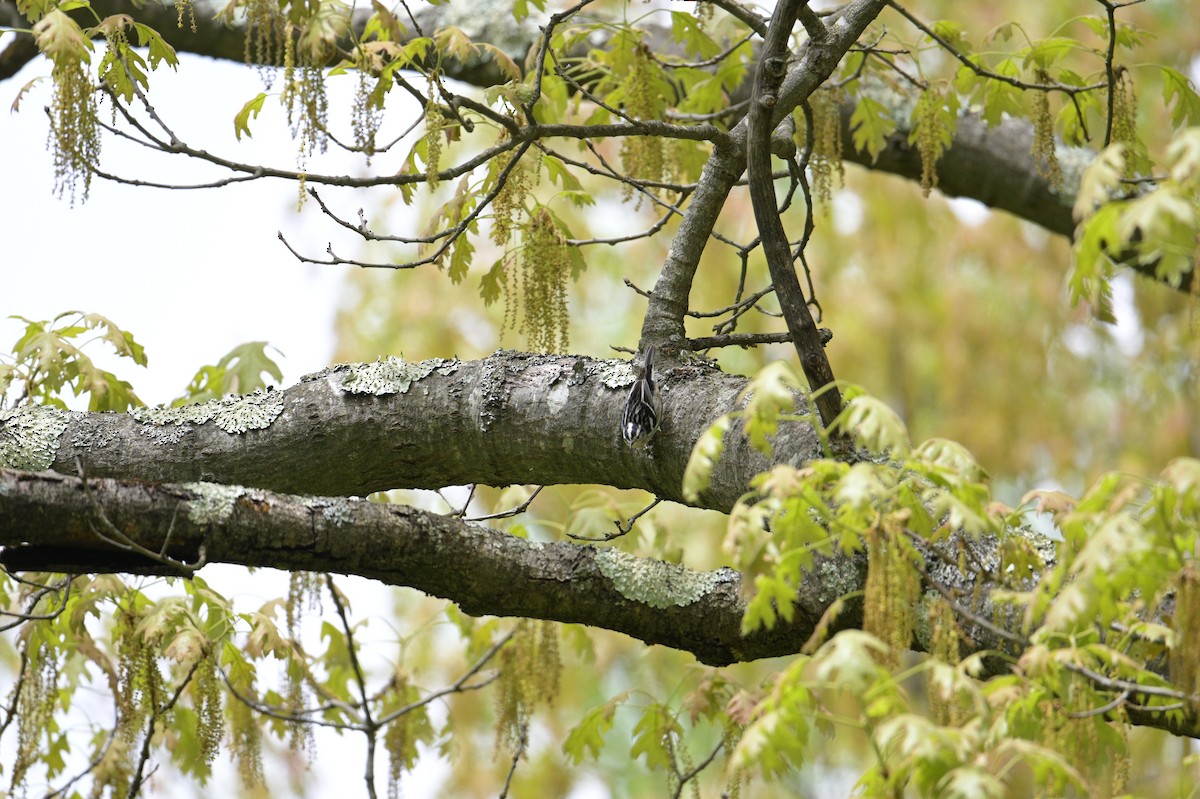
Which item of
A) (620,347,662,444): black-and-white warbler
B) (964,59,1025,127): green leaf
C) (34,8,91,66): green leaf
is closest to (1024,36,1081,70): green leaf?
(964,59,1025,127): green leaf

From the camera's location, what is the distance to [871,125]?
3348 mm

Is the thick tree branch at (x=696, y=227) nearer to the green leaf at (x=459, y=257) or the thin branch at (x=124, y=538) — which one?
the green leaf at (x=459, y=257)

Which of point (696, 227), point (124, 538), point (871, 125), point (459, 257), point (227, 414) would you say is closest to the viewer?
point (124, 538)

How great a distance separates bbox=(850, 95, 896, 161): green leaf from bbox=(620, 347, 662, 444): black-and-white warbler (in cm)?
143

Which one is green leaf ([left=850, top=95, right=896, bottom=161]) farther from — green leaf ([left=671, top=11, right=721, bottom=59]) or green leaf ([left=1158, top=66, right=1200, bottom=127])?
green leaf ([left=1158, top=66, right=1200, bottom=127])

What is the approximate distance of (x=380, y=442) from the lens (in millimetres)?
2414

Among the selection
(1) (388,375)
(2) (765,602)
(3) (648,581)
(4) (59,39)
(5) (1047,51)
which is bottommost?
(2) (765,602)

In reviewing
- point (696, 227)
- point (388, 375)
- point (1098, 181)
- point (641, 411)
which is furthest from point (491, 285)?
point (1098, 181)

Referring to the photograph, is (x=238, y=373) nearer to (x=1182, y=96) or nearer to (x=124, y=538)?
(x=124, y=538)

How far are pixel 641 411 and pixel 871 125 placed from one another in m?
1.56

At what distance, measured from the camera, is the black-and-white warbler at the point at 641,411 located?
7.41ft

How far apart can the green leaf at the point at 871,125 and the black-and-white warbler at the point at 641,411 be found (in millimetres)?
1433

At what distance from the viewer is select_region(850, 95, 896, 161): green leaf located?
10.9 feet

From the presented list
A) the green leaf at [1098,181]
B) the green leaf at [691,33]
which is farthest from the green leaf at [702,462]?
the green leaf at [691,33]
